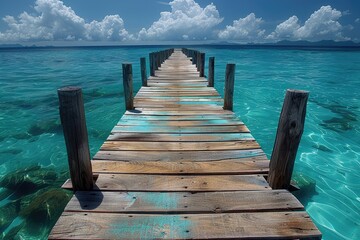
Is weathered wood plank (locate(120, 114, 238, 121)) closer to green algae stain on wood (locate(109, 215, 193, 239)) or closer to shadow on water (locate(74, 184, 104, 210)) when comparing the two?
shadow on water (locate(74, 184, 104, 210))

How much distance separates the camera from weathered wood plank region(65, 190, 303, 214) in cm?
250

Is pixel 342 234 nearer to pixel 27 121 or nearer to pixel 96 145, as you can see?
pixel 96 145

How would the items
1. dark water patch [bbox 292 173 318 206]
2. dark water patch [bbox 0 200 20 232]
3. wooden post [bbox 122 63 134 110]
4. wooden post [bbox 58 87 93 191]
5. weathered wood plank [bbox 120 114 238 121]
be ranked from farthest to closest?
wooden post [bbox 122 63 134 110], dark water patch [bbox 292 173 318 206], weathered wood plank [bbox 120 114 238 121], dark water patch [bbox 0 200 20 232], wooden post [bbox 58 87 93 191]

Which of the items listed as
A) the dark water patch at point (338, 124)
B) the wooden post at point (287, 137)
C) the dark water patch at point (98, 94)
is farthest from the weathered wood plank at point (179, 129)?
the dark water patch at point (98, 94)

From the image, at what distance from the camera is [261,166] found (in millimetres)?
3332

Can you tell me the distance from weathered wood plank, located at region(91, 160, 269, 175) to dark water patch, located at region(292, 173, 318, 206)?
2.76m

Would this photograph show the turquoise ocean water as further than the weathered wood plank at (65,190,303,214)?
Yes

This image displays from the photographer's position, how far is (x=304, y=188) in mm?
5691

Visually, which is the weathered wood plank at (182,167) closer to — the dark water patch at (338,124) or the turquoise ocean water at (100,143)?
the turquoise ocean water at (100,143)

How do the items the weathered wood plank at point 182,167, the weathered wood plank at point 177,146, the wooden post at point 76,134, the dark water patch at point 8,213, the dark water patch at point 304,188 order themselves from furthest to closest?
the dark water patch at point 304,188 → the dark water patch at point 8,213 → the weathered wood plank at point 177,146 → the weathered wood plank at point 182,167 → the wooden post at point 76,134

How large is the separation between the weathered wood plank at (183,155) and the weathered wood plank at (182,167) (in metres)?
0.12

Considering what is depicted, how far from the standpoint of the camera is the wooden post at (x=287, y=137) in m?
2.40

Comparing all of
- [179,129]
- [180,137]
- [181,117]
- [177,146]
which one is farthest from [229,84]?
[177,146]

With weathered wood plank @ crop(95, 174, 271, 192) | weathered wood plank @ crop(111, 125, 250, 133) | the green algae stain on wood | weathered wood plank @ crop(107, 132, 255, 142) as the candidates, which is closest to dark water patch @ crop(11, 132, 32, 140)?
weathered wood plank @ crop(111, 125, 250, 133)
